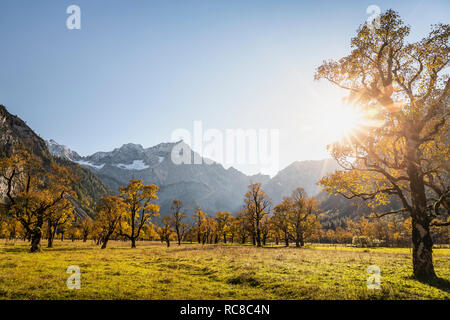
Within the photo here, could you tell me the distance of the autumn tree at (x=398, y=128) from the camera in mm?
15594

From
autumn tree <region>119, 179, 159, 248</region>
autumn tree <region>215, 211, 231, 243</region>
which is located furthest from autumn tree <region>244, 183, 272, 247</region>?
autumn tree <region>119, 179, 159, 248</region>

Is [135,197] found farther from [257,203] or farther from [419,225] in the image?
[419,225]

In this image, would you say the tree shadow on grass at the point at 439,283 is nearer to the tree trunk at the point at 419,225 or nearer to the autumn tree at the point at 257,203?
the tree trunk at the point at 419,225

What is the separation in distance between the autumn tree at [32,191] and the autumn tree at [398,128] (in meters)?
36.7

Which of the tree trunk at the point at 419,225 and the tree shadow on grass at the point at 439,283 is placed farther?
the tree trunk at the point at 419,225

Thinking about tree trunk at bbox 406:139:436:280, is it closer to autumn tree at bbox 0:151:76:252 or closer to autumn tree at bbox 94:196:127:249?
autumn tree at bbox 0:151:76:252

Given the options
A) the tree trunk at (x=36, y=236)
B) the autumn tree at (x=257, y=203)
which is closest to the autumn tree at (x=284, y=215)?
the autumn tree at (x=257, y=203)

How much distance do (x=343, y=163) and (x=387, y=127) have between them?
13.3 ft

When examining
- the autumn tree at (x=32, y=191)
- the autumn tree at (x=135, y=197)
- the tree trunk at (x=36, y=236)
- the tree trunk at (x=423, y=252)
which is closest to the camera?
the tree trunk at (x=423, y=252)

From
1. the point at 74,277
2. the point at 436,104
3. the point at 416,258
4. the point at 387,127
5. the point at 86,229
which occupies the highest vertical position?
the point at 436,104

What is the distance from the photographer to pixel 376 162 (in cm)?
1725

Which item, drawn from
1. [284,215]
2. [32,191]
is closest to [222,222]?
[284,215]
